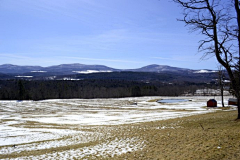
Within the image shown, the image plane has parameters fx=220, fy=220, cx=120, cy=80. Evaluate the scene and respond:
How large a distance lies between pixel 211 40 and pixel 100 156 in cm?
1172

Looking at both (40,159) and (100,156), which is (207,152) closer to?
(100,156)

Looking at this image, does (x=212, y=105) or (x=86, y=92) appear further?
(x=86, y=92)

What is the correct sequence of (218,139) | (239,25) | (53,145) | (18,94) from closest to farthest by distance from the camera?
(218,139) < (239,25) < (53,145) < (18,94)

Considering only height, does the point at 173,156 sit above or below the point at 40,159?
above

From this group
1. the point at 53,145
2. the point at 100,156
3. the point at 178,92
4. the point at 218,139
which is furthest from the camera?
the point at 178,92

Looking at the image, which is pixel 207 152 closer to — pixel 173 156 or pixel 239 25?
pixel 173 156

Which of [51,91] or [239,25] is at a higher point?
[239,25]

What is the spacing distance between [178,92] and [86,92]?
66.0m

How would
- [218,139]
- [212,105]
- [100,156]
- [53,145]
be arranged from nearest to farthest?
[218,139] → [100,156] → [53,145] → [212,105]

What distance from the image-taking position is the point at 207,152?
9492 millimetres

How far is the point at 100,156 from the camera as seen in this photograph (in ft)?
39.8

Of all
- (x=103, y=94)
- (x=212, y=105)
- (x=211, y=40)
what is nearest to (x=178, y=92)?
(x=103, y=94)

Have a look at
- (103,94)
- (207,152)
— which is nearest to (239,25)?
(207,152)

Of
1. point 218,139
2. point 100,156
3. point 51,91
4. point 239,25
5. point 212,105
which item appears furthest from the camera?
point 51,91
